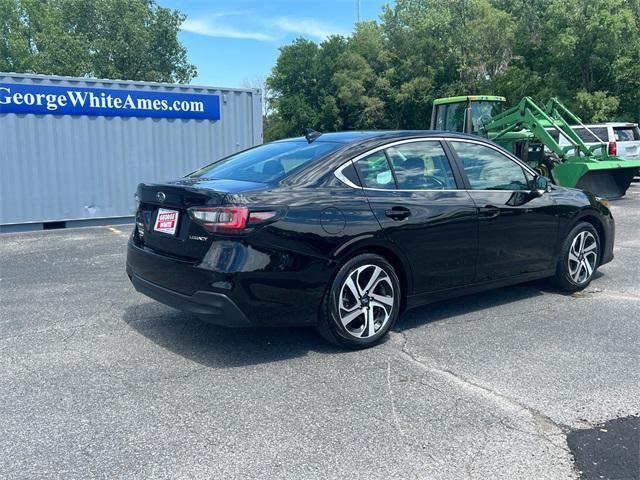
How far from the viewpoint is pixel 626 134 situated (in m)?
17.1

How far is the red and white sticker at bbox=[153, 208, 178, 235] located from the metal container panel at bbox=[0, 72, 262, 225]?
27.6ft

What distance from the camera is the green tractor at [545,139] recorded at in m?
13.0

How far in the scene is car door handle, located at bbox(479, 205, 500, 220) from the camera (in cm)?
500

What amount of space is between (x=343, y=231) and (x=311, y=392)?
1148 millimetres

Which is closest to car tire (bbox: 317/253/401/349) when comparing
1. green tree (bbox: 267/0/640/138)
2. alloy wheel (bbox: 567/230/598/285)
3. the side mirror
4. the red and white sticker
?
the red and white sticker

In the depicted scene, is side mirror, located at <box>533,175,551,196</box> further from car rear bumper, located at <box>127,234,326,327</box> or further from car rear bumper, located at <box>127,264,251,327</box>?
car rear bumper, located at <box>127,264,251,327</box>

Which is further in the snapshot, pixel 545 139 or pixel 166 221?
pixel 545 139

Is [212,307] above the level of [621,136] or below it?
below

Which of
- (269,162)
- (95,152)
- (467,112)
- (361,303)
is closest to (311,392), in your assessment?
(361,303)

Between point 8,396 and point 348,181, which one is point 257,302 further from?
point 8,396

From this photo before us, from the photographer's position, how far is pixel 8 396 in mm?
3619

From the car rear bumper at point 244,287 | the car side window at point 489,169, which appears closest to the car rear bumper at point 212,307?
the car rear bumper at point 244,287

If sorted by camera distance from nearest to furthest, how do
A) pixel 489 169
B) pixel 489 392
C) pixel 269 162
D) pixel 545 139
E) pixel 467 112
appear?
pixel 489 392, pixel 269 162, pixel 489 169, pixel 545 139, pixel 467 112

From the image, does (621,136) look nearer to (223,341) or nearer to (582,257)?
(582,257)
